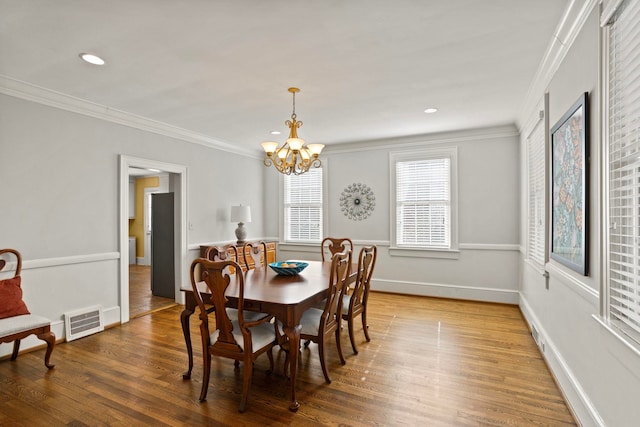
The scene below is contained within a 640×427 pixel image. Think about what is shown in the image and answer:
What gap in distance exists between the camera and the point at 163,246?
18.0 feet

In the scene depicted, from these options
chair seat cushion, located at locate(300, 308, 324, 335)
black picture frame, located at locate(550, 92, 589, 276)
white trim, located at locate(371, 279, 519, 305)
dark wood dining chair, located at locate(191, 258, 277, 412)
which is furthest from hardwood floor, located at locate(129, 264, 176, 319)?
black picture frame, located at locate(550, 92, 589, 276)

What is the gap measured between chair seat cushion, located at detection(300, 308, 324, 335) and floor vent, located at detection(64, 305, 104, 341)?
257 cm

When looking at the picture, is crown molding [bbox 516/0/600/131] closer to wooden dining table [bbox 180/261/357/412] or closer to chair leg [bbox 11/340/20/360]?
wooden dining table [bbox 180/261/357/412]

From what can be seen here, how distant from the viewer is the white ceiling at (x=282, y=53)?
2086 millimetres

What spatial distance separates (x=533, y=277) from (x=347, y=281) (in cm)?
215

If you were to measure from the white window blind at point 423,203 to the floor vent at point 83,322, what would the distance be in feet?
14.0

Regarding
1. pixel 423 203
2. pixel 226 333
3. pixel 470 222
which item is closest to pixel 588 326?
pixel 226 333

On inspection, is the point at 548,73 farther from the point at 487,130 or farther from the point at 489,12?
the point at 487,130

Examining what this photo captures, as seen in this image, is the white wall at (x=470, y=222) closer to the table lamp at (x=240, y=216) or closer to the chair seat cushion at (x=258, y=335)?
the table lamp at (x=240, y=216)

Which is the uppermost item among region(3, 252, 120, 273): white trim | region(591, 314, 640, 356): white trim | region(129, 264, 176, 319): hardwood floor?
region(3, 252, 120, 273): white trim

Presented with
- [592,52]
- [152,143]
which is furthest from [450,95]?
[152,143]

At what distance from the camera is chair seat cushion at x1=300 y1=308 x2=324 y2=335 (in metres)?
2.73

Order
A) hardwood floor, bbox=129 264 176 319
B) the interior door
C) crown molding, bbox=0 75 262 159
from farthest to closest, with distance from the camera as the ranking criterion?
the interior door < hardwood floor, bbox=129 264 176 319 < crown molding, bbox=0 75 262 159

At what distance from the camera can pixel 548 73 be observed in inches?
110
